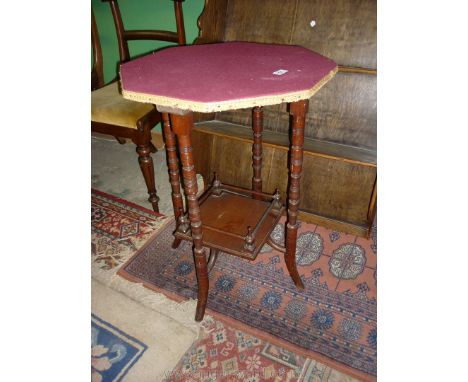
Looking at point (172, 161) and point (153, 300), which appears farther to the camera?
point (153, 300)

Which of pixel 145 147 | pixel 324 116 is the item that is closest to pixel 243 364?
pixel 145 147

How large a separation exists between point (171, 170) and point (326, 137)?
103cm

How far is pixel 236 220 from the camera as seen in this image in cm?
176

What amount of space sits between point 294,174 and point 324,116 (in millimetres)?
822

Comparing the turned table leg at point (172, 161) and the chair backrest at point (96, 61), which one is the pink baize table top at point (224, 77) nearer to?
the turned table leg at point (172, 161)

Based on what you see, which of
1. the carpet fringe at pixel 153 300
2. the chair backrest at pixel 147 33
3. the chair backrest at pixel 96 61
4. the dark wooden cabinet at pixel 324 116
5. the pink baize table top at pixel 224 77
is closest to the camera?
the pink baize table top at pixel 224 77

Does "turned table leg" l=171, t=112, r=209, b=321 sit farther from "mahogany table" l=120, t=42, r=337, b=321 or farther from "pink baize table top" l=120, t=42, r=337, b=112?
"pink baize table top" l=120, t=42, r=337, b=112

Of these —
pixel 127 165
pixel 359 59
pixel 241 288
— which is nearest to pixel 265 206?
pixel 241 288

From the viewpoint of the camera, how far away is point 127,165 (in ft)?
9.72

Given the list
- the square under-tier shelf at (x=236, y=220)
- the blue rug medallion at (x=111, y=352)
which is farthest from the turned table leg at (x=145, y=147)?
the blue rug medallion at (x=111, y=352)

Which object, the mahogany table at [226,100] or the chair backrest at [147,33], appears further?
the chair backrest at [147,33]

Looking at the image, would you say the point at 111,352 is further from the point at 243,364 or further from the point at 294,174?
the point at 294,174

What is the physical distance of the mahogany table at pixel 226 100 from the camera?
3.53 ft

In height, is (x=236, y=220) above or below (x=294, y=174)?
below
